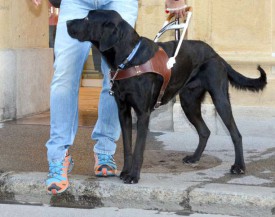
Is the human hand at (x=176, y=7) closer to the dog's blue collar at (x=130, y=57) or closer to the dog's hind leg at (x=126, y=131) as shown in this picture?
the dog's blue collar at (x=130, y=57)

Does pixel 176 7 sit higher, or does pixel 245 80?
pixel 176 7

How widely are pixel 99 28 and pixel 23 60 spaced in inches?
158

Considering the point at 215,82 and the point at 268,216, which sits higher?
the point at 215,82

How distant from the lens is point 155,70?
199 inches

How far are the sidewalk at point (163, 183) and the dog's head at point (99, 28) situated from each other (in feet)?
3.40

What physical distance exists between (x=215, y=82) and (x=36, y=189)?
5.33 ft

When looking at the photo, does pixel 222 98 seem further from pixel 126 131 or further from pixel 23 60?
pixel 23 60

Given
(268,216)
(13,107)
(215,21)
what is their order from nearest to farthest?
1. (268,216)
2. (215,21)
3. (13,107)

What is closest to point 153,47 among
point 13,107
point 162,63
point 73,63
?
point 162,63

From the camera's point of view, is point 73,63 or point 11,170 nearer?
point 73,63

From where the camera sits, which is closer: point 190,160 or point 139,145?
point 139,145

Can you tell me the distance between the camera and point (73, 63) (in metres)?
5.10

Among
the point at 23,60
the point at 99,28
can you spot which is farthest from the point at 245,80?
the point at 23,60

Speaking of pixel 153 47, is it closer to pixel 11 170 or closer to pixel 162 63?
pixel 162 63
